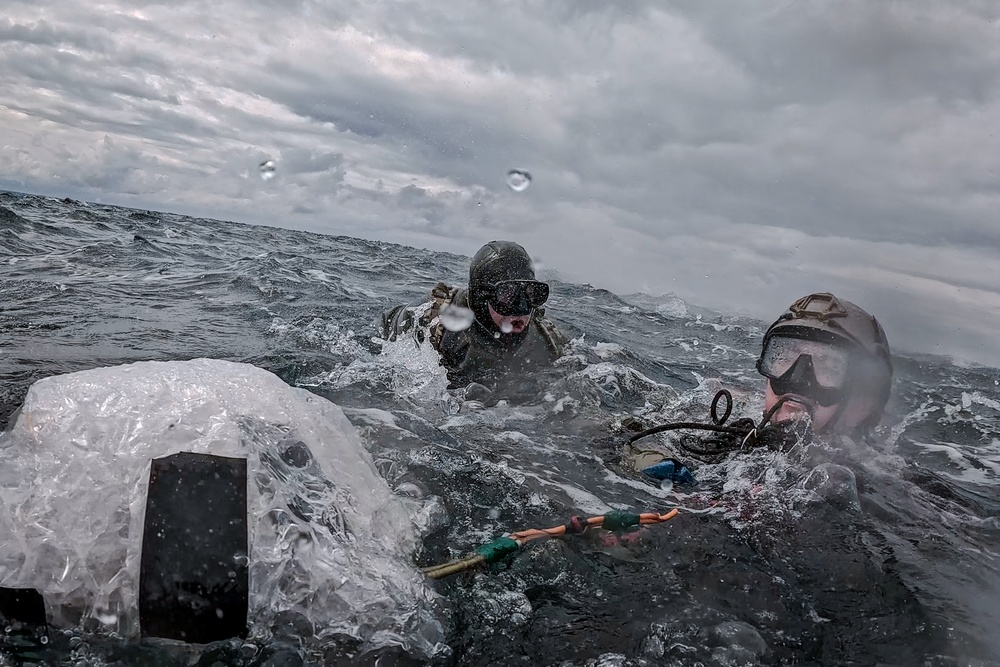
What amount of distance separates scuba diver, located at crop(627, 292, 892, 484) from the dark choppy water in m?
0.16

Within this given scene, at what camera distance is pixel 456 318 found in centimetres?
607

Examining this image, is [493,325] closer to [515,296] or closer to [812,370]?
[515,296]

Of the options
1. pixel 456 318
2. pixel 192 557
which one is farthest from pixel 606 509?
pixel 456 318

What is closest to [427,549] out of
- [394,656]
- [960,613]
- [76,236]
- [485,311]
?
[394,656]

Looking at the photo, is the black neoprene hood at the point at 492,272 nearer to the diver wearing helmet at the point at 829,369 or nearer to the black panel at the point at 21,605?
the diver wearing helmet at the point at 829,369

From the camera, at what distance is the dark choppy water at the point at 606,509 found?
2.05 metres

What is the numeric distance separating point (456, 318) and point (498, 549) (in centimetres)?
397

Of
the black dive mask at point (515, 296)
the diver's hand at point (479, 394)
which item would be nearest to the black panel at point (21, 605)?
the diver's hand at point (479, 394)

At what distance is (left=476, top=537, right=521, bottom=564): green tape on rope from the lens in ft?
7.22

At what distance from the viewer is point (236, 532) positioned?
1.67m

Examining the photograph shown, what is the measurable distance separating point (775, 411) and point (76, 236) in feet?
54.4

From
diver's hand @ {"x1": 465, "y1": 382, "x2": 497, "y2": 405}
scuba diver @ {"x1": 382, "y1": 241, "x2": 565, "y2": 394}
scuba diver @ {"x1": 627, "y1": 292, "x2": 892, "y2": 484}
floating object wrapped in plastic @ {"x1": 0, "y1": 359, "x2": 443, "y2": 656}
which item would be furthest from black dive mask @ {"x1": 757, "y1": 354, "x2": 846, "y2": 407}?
floating object wrapped in plastic @ {"x1": 0, "y1": 359, "x2": 443, "y2": 656}

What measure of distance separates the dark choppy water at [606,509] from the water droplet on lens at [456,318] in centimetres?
41

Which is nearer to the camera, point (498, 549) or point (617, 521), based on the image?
point (498, 549)
